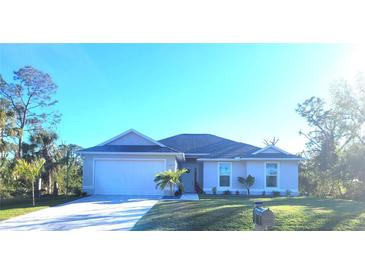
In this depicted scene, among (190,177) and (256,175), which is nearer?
(190,177)

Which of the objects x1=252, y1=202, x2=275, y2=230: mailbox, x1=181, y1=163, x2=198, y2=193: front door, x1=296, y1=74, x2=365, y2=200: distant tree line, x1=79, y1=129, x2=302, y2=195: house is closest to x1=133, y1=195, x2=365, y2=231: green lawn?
x1=252, y1=202, x2=275, y2=230: mailbox

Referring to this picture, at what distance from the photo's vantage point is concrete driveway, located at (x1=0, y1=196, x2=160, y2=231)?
27.1ft

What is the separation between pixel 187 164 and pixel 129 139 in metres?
4.32

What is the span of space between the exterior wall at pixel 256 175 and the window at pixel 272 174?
5.5 inches

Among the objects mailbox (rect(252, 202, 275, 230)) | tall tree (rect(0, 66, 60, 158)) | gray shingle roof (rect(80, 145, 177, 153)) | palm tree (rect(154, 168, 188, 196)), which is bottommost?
mailbox (rect(252, 202, 275, 230))

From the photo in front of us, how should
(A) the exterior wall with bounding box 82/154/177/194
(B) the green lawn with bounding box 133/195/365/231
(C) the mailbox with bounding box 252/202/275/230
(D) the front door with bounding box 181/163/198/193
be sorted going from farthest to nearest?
1. (D) the front door with bounding box 181/163/198/193
2. (A) the exterior wall with bounding box 82/154/177/194
3. (B) the green lawn with bounding box 133/195/365/231
4. (C) the mailbox with bounding box 252/202/275/230

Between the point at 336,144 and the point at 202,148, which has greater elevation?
the point at 336,144

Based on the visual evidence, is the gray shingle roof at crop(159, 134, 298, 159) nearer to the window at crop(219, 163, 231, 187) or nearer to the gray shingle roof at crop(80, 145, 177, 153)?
the window at crop(219, 163, 231, 187)

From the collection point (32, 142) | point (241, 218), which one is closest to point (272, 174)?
point (241, 218)

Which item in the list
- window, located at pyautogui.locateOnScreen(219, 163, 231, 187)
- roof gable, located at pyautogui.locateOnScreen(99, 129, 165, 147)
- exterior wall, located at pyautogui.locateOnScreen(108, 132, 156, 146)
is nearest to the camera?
roof gable, located at pyautogui.locateOnScreen(99, 129, 165, 147)

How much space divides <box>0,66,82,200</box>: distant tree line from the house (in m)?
1.08

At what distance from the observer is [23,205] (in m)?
11.4

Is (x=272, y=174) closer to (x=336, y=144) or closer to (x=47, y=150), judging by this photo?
(x=336, y=144)
